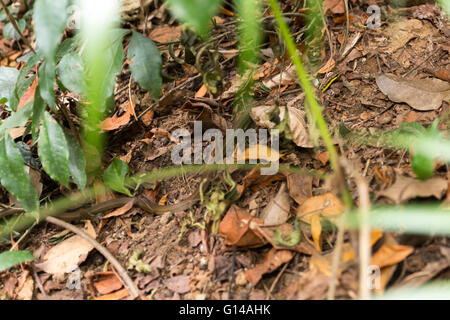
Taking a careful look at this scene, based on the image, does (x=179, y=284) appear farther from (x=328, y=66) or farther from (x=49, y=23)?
(x=328, y=66)

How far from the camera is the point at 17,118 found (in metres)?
1.26

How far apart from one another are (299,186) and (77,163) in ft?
2.43

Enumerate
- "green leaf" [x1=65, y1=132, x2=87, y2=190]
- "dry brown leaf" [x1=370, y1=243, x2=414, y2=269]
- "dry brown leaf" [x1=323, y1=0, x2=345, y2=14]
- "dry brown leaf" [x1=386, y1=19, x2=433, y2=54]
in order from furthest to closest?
1. "dry brown leaf" [x1=323, y1=0, x2=345, y2=14]
2. "dry brown leaf" [x1=386, y1=19, x2=433, y2=54]
3. "green leaf" [x1=65, y1=132, x2=87, y2=190]
4. "dry brown leaf" [x1=370, y1=243, x2=414, y2=269]

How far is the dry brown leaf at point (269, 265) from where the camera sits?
3.60 ft

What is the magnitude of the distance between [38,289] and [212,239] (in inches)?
23.4

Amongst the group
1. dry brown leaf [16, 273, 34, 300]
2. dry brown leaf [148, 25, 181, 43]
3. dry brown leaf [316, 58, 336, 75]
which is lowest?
dry brown leaf [16, 273, 34, 300]

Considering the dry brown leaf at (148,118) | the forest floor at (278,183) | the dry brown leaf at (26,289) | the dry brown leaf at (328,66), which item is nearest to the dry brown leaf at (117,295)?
the forest floor at (278,183)

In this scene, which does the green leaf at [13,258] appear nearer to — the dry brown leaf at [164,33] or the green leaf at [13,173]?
the green leaf at [13,173]

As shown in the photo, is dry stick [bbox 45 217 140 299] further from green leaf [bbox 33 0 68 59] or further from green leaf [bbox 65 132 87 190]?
green leaf [bbox 33 0 68 59]

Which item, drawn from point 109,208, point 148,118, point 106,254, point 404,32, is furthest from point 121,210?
point 404,32

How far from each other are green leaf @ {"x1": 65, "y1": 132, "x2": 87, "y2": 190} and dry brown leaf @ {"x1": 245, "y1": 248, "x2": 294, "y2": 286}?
0.62 m

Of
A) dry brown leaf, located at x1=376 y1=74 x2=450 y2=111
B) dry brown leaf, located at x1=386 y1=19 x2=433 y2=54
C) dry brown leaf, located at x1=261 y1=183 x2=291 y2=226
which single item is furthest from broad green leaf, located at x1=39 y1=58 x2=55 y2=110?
dry brown leaf, located at x1=386 y1=19 x2=433 y2=54

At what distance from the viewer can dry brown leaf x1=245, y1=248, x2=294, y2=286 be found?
3.60ft

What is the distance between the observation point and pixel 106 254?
4.18 feet
